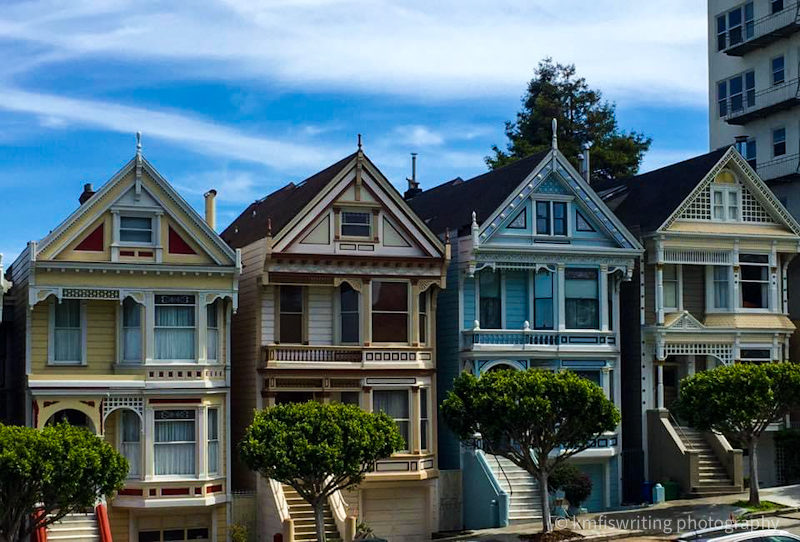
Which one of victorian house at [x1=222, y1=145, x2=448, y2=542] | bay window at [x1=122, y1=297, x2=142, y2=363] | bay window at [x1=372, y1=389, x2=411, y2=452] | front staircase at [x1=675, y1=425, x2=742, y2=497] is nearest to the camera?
bay window at [x1=122, y1=297, x2=142, y2=363]

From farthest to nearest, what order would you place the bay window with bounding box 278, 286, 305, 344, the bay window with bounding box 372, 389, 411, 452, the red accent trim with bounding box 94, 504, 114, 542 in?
1. the bay window with bounding box 372, 389, 411, 452
2. the bay window with bounding box 278, 286, 305, 344
3. the red accent trim with bounding box 94, 504, 114, 542

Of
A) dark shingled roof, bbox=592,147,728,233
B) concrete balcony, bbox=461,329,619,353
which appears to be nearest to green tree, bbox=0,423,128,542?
concrete balcony, bbox=461,329,619,353

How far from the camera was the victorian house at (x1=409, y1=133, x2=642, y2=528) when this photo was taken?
43969 mm

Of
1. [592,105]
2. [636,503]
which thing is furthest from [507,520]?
[592,105]

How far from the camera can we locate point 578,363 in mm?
44906

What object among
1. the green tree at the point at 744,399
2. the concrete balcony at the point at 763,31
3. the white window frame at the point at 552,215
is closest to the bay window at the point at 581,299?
the white window frame at the point at 552,215

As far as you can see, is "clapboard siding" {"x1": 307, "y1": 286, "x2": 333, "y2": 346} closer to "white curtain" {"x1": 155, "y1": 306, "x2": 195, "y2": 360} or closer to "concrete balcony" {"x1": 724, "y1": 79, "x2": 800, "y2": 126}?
"white curtain" {"x1": 155, "y1": 306, "x2": 195, "y2": 360}

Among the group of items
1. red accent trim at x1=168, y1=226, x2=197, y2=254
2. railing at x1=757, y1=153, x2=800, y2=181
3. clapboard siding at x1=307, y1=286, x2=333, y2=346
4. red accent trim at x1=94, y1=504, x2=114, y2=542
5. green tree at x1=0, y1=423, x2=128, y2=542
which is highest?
railing at x1=757, y1=153, x2=800, y2=181

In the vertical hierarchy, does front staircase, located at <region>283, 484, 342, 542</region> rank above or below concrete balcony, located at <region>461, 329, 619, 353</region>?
below

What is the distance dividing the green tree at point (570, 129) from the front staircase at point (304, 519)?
3458 centimetres

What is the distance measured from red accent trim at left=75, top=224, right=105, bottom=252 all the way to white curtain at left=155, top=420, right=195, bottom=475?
5.57m

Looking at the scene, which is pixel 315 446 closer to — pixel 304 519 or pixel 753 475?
pixel 304 519

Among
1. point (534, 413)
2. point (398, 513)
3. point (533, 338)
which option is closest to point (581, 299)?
point (533, 338)

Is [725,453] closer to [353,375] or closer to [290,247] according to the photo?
[353,375]
